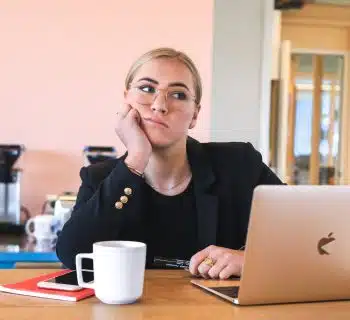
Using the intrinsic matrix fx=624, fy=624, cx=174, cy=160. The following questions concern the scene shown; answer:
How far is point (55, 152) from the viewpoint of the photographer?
10.2 feet

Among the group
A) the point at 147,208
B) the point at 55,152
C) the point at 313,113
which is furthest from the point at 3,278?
the point at 313,113

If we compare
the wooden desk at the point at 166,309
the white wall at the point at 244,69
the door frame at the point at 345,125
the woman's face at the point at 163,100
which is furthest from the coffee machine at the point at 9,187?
the door frame at the point at 345,125

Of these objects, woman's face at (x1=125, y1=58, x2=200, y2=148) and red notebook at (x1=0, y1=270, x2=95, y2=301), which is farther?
woman's face at (x1=125, y1=58, x2=200, y2=148)

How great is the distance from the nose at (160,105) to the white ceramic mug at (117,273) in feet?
1.81

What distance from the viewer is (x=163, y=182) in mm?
1680

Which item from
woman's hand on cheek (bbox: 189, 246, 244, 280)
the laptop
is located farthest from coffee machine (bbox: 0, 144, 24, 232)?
the laptop

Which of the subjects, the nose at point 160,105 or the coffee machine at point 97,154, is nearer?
the nose at point 160,105

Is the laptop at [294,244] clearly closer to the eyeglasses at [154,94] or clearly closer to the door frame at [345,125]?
the eyeglasses at [154,94]

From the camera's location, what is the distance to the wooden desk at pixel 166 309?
0.97m

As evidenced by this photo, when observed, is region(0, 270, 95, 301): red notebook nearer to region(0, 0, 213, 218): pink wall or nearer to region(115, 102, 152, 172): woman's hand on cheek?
region(115, 102, 152, 172): woman's hand on cheek

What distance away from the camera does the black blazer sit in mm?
1450

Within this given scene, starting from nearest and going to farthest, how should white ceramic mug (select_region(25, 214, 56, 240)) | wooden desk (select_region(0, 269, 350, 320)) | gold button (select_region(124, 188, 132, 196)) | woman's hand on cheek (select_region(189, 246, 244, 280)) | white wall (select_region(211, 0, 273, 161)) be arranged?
wooden desk (select_region(0, 269, 350, 320)), woman's hand on cheek (select_region(189, 246, 244, 280)), gold button (select_region(124, 188, 132, 196)), white ceramic mug (select_region(25, 214, 56, 240)), white wall (select_region(211, 0, 273, 161))

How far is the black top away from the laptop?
1.84ft

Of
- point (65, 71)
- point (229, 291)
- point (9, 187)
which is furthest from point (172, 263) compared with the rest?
point (65, 71)
